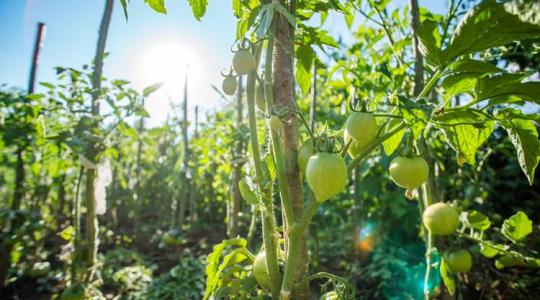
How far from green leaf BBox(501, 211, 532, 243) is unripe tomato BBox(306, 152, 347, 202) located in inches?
36.8

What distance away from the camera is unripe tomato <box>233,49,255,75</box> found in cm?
70

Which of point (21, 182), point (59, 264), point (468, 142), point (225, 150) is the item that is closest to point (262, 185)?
point (468, 142)

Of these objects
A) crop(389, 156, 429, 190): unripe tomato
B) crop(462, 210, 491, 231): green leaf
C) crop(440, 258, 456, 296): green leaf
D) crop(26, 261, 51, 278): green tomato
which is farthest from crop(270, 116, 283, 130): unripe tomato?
crop(26, 261, 51, 278): green tomato

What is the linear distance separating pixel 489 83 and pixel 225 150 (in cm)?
234

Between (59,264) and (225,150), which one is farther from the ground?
(225,150)

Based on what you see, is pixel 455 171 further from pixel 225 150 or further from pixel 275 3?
pixel 275 3

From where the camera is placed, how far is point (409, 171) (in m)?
0.68

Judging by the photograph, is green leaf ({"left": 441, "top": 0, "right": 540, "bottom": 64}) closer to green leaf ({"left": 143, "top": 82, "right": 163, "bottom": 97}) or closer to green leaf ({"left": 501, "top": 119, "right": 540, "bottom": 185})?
green leaf ({"left": 501, "top": 119, "right": 540, "bottom": 185})

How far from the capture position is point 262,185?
75cm

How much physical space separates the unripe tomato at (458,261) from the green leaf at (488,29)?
77cm

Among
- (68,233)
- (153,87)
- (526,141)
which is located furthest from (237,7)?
(68,233)

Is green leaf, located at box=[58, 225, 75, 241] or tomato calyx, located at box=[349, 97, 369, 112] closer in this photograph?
tomato calyx, located at box=[349, 97, 369, 112]

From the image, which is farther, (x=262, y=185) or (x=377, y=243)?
(x=377, y=243)

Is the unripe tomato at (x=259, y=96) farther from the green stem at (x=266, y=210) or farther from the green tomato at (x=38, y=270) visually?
the green tomato at (x=38, y=270)
